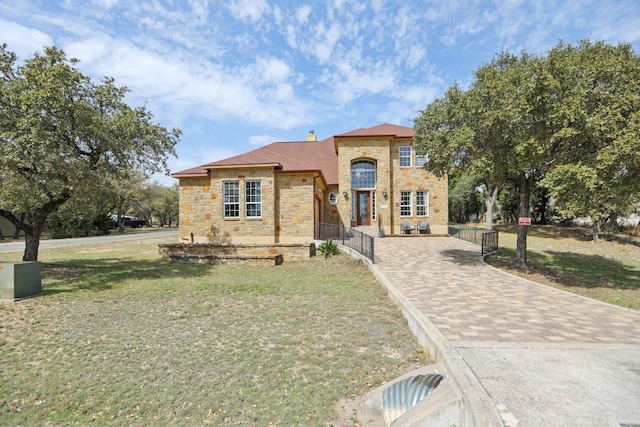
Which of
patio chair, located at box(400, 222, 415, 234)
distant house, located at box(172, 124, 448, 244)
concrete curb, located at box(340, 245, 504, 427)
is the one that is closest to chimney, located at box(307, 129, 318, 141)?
distant house, located at box(172, 124, 448, 244)

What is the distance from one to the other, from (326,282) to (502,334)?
5.40 meters

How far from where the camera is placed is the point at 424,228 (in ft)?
68.9

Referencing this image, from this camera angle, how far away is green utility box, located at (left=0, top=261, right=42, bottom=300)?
25.9ft

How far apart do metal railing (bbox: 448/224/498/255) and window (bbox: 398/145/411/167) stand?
5406 millimetres

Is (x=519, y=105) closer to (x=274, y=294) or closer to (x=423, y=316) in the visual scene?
(x=423, y=316)

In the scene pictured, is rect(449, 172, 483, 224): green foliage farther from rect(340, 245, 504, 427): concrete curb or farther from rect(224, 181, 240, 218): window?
rect(340, 245, 504, 427): concrete curb

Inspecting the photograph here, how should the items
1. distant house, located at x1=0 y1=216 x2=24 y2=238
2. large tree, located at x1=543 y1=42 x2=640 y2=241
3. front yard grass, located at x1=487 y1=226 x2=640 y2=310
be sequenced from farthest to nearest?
distant house, located at x1=0 y1=216 x2=24 y2=238 < front yard grass, located at x1=487 y1=226 x2=640 y2=310 < large tree, located at x1=543 y1=42 x2=640 y2=241

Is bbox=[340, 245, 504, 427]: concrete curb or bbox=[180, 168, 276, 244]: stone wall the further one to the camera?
bbox=[180, 168, 276, 244]: stone wall

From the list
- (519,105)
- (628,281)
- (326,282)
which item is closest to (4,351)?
(326,282)

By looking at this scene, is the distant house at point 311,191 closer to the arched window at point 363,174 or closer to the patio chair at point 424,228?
the arched window at point 363,174

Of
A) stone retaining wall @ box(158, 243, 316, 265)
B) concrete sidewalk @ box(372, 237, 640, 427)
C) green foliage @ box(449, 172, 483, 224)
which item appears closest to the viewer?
concrete sidewalk @ box(372, 237, 640, 427)

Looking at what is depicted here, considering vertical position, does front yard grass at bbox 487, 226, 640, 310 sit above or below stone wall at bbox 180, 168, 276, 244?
below

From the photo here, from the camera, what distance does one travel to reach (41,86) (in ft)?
30.7

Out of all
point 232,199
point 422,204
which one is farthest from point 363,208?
point 232,199
